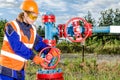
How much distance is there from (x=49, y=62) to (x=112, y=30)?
1.08 metres

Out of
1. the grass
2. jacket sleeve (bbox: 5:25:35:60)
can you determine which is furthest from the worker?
the grass

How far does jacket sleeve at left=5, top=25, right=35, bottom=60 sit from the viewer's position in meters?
4.96

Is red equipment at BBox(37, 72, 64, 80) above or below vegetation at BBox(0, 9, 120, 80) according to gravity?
above

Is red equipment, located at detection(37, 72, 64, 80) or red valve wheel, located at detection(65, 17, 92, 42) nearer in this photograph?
red equipment, located at detection(37, 72, 64, 80)

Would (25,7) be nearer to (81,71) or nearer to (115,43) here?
(81,71)

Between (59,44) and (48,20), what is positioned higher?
(48,20)

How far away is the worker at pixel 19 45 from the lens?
499 cm

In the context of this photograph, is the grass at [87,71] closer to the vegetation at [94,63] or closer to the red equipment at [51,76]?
the vegetation at [94,63]

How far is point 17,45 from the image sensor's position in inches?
195

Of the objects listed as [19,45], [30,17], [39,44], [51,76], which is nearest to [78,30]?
[39,44]

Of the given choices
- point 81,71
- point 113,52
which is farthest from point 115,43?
point 81,71

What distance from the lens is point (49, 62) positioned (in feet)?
17.1

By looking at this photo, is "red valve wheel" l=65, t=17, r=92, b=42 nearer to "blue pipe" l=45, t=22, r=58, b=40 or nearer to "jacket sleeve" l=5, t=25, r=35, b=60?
"blue pipe" l=45, t=22, r=58, b=40

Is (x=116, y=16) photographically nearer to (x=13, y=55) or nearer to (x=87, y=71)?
(x=87, y=71)
